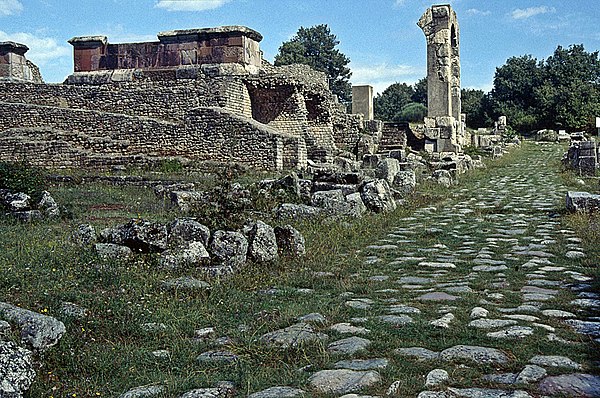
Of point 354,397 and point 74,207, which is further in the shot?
point 74,207

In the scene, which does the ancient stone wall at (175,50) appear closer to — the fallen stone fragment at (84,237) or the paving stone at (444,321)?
the fallen stone fragment at (84,237)

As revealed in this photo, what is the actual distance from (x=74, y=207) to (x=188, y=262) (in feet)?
18.5

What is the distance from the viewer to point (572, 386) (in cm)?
359

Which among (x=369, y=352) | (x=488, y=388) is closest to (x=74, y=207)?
(x=369, y=352)

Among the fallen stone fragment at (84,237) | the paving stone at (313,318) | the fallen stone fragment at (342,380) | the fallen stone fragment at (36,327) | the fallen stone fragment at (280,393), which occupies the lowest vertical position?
the fallen stone fragment at (280,393)

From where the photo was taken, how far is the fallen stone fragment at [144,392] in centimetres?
373

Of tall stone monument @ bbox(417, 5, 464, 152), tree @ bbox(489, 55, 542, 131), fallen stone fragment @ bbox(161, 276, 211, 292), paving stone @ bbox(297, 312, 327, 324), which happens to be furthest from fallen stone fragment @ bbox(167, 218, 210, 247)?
tree @ bbox(489, 55, 542, 131)

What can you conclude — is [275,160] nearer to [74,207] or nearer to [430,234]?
[74,207]

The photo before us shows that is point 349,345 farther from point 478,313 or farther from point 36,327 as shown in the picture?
point 36,327

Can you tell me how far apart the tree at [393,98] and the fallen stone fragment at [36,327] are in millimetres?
78508

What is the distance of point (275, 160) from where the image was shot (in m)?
19.4

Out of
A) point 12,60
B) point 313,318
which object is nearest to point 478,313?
point 313,318

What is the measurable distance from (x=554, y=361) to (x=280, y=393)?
1690 millimetres

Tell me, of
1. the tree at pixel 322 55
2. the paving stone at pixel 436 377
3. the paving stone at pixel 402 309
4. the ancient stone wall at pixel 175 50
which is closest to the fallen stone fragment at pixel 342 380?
the paving stone at pixel 436 377
